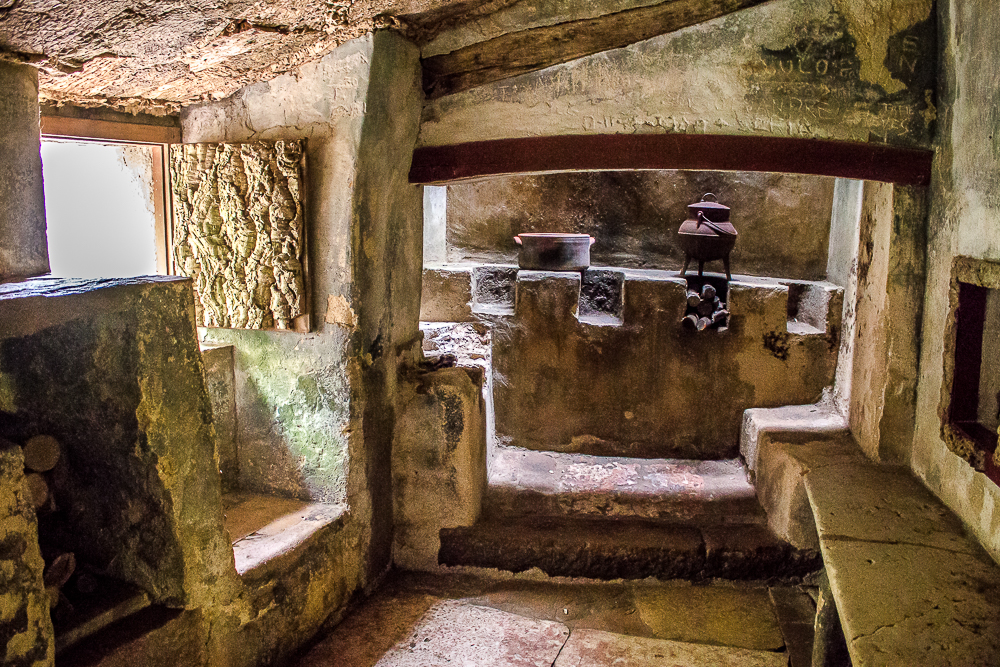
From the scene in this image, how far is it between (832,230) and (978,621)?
3753mm

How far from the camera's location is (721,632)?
11.1 feet

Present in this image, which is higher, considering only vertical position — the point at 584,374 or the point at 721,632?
the point at 584,374

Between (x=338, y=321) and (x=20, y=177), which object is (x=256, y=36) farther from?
(x=338, y=321)

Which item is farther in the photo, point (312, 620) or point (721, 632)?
point (721, 632)

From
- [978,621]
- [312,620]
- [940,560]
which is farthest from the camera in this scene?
[312,620]

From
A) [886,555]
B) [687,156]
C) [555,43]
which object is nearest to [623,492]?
[886,555]

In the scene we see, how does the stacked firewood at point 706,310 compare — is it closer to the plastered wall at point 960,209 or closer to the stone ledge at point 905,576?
the plastered wall at point 960,209

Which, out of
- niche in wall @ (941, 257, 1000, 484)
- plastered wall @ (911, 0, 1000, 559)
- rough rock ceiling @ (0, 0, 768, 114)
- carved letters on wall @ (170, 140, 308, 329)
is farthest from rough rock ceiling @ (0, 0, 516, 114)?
niche in wall @ (941, 257, 1000, 484)

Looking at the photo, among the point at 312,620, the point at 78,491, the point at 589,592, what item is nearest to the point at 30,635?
the point at 78,491

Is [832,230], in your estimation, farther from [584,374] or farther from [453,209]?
[453,209]

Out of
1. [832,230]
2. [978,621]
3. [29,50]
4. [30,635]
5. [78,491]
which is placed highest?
[29,50]

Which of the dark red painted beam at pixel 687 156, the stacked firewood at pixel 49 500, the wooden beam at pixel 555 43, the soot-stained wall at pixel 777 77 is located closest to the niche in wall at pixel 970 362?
the dark red painted beam at pixel 687 156

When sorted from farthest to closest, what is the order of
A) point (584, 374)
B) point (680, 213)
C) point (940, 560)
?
point (680, 213)
point (584, 374)
point (940, 560)

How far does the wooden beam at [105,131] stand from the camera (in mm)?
2967
